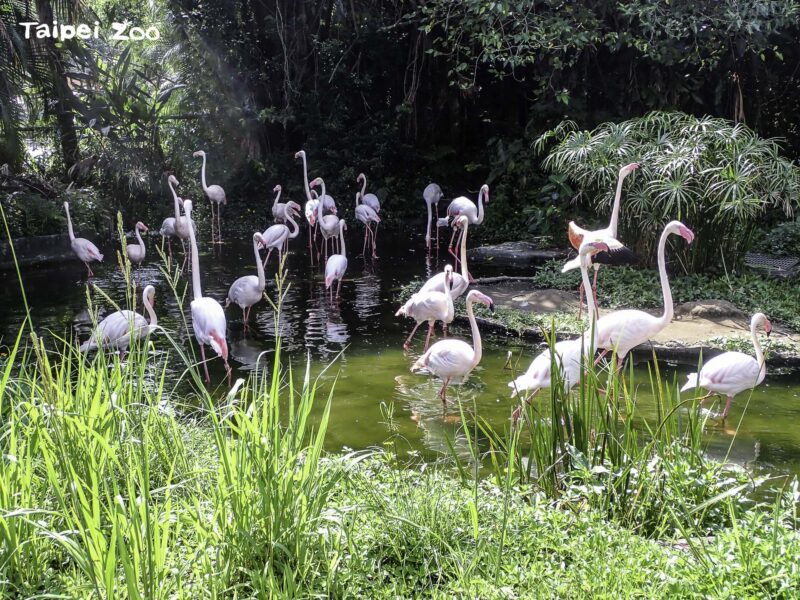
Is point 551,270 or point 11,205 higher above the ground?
point 11,205

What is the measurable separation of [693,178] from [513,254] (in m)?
3.49

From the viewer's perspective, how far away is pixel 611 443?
3.03 metres

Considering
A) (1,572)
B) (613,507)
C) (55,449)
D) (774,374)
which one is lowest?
(774,374)

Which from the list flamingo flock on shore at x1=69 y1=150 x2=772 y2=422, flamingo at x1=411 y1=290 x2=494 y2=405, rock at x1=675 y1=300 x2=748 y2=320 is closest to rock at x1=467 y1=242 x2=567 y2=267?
flamingo flock on shore at x1=69 y1=150 x2=772 y2=422

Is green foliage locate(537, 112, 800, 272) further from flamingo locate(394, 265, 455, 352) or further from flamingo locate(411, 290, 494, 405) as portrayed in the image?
flamingo locate(411, 290, 494, 405)

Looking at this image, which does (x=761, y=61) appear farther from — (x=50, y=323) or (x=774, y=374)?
(x=50, y=323)

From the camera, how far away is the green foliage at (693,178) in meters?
7.60

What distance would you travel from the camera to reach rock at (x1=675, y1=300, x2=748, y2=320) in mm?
6969

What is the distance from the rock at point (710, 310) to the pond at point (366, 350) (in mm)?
1237

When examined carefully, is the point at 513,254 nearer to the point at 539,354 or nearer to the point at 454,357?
the point at 539,354

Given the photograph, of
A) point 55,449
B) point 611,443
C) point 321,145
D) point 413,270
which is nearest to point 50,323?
point 413,270

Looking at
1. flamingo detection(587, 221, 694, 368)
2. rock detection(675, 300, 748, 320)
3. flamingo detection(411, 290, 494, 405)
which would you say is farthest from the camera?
rock detection(675, 300, 748, 320)

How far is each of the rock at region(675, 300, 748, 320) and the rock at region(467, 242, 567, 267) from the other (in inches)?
128

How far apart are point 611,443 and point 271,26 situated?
13791 mm
